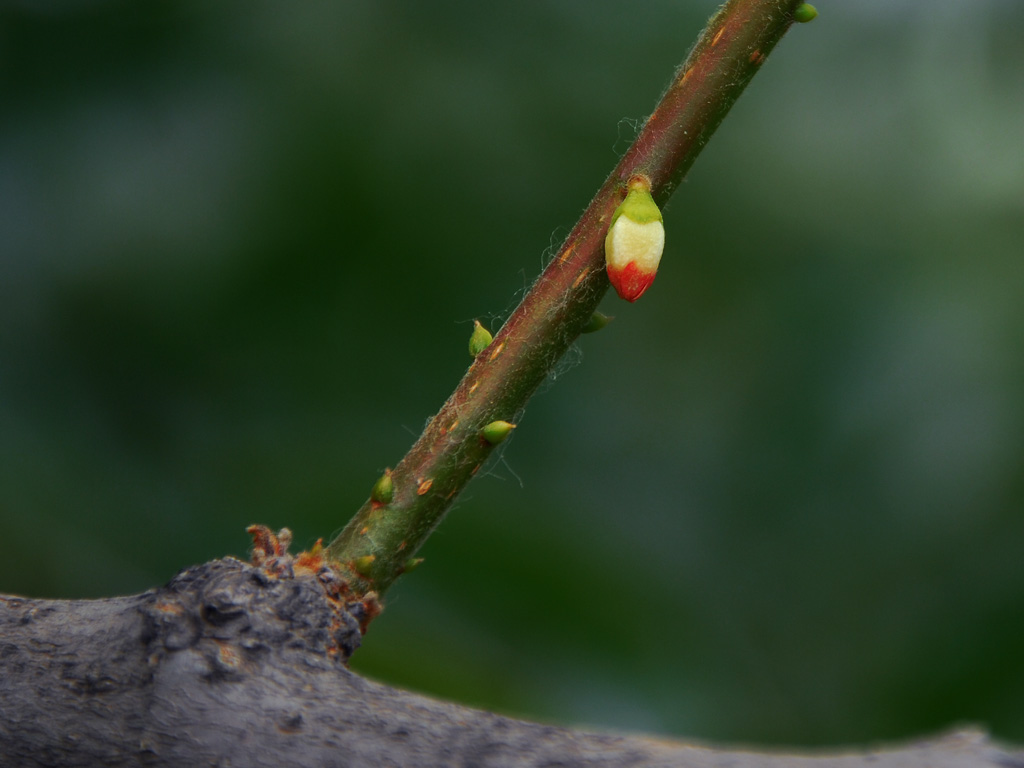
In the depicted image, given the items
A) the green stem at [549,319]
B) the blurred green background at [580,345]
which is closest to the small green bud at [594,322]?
the green stem at [549,319]

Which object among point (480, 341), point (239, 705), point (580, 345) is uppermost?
point (580, 345)

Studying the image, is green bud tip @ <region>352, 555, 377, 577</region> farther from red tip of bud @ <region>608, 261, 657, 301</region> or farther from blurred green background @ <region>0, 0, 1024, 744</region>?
blurred green background @ <region>0, 0, 1024, 744</region>

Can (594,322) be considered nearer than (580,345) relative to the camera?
Yes

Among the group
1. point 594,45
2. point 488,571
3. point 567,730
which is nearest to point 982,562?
point 488,571

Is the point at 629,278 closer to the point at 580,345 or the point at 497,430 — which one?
the point at 497,430

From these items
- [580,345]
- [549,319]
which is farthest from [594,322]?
[580,345]

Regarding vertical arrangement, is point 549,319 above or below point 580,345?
below

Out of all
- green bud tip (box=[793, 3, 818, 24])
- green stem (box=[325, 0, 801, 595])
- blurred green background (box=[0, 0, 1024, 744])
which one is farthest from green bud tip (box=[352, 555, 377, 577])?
blurred green background (box=[0, 0, 1024, 744])
